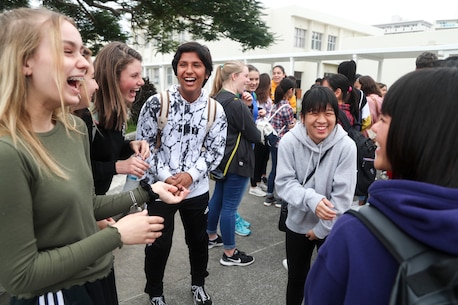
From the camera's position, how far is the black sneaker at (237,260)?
3.17 m

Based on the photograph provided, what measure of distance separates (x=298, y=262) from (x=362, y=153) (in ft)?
5.24

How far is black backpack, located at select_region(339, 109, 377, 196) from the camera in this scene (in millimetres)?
3224

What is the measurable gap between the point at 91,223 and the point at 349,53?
1128cm

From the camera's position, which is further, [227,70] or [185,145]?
[227,70]

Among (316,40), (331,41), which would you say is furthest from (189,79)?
(331,41)

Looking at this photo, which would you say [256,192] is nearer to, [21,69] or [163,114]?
[163,114]

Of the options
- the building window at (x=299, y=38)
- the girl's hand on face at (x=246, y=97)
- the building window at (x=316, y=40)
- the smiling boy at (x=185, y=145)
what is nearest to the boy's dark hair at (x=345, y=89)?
the girl's hand on face at (x=246, y=97)

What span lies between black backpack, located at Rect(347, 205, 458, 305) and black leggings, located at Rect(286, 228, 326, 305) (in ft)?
4.66

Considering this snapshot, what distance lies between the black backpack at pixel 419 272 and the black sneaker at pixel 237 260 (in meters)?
2.56

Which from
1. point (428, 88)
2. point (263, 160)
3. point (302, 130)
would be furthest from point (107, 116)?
point (263, 160)

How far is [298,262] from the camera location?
7.04ft

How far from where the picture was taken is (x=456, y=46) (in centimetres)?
727

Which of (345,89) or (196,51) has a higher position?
(196,51)

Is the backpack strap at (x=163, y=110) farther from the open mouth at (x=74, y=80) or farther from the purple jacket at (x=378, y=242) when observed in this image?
the purple jacket at (x=378, y=242)
